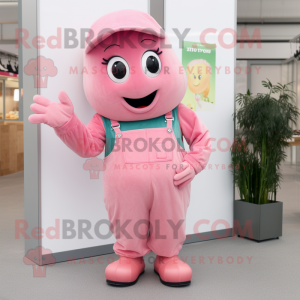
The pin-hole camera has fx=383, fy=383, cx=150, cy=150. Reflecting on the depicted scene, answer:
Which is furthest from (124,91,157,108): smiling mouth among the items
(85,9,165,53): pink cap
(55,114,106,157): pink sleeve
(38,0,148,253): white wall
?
(38,0,148,253): white wall

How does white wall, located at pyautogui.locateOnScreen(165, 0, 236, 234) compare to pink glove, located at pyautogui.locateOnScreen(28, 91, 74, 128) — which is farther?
white wall, located at pyautogui.locateOnScreen(165, 0, 236, 234)

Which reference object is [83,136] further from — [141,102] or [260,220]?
[260,220]

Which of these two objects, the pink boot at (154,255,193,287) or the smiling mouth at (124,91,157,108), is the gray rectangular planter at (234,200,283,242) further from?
the smiling mouth at (124,91,157,108)

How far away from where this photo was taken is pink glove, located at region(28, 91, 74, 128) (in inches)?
76.0

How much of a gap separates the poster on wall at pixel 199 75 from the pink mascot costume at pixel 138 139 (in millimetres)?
849

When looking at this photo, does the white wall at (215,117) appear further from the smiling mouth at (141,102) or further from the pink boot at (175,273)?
the smiling mouth at (141,102)

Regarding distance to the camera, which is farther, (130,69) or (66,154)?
(66,154)

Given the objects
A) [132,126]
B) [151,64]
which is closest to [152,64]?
[151,64]

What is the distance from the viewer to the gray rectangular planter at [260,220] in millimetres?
3174

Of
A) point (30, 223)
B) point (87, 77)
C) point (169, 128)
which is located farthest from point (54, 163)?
point (169, 128)

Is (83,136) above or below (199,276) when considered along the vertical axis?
above

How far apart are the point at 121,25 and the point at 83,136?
0.64 meters

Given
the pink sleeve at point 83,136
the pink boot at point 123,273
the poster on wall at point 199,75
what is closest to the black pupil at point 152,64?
the pink sleeve at point 83,136

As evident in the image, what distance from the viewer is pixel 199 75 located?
10.4 ft
